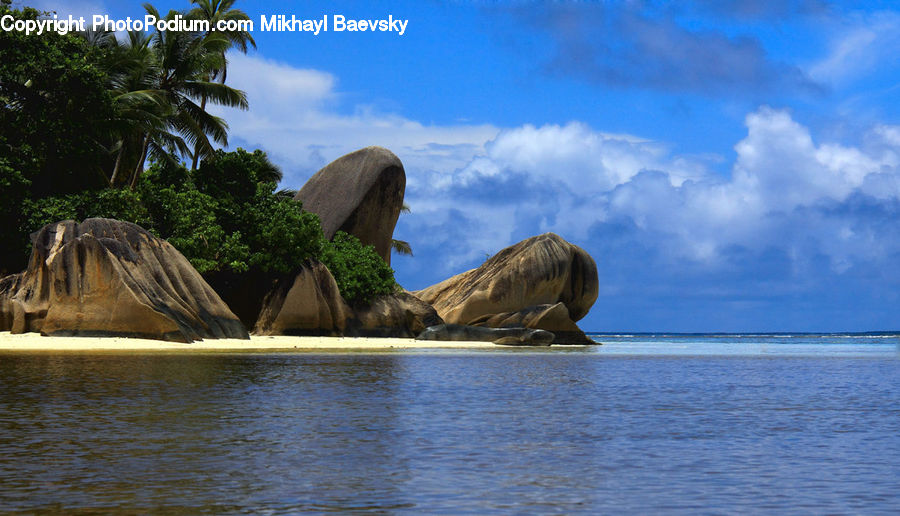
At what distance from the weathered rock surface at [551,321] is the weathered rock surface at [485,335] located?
210 inches

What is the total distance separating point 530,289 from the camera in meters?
53.7

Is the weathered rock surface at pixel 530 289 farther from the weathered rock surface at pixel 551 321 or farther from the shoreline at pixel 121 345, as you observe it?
the shoreline at pixel 121 345

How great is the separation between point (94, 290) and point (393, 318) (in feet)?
62.2

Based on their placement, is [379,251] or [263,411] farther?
[379,251]

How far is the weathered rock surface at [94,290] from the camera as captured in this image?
2758cm

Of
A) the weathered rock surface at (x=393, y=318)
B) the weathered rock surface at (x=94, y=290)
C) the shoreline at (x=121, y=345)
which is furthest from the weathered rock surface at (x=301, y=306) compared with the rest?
the weathered rock surface at (x=94, y=290)

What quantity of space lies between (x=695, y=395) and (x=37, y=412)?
30.5 feet

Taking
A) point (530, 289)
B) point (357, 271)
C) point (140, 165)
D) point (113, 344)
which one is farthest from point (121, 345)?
point (530, 289)

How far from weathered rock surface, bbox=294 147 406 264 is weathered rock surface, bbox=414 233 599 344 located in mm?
5982

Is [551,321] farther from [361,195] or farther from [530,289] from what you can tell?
[361,195]

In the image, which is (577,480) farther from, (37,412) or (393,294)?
(393,294)


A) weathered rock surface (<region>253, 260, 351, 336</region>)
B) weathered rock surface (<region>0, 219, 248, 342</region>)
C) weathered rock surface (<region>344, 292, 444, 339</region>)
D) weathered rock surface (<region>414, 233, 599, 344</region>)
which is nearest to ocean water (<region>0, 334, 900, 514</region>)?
weathered rock surface (<region>0, 219, 248, 342</region>)

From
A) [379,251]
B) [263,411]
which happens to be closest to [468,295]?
[379,251]

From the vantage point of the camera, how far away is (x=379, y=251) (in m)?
50.8
